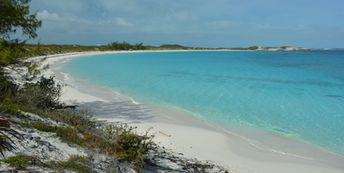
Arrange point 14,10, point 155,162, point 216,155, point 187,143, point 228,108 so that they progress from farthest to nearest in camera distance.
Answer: point 228,108
point 14,10
point 187,143
point 216,155
point 155,162

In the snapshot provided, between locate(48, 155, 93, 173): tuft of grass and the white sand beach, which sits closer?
locate(48, 155, 93, 173): tuft of grass

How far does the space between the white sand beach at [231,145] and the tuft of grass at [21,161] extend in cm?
445

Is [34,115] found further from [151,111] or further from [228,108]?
[228,108]

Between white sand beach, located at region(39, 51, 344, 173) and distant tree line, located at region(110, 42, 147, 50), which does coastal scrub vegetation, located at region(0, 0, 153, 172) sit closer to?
white sand beach, located at region(39, 51, 344, 173)

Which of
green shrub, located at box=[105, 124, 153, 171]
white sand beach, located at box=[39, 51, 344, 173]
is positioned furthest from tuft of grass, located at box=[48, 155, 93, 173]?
white sand beach, located at box=[39, 51, 344, 173]

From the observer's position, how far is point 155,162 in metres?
8.23

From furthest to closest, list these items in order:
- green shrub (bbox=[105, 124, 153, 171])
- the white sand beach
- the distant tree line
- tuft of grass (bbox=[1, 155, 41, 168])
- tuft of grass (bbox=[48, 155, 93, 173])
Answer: the distant tree line → the white sand beach → green shrub (bbox=[105, 124, 153, 171]) → tuft of grass (bbox=[48, 155, 93, 173]) → tuft of grass (bbox=[1, 155, 41, 168])

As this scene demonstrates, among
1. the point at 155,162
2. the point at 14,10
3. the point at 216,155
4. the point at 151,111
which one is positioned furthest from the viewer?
the point at 151,111

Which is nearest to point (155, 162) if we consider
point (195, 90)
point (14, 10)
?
point (14, 10)

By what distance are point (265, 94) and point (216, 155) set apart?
56.4 feet

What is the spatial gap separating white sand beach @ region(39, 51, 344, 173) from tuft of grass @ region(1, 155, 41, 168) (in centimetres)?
445

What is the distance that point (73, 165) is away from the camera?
20.8 ft

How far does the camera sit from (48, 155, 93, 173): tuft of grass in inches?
243

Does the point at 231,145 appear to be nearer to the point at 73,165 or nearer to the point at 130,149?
the point at 130,149
